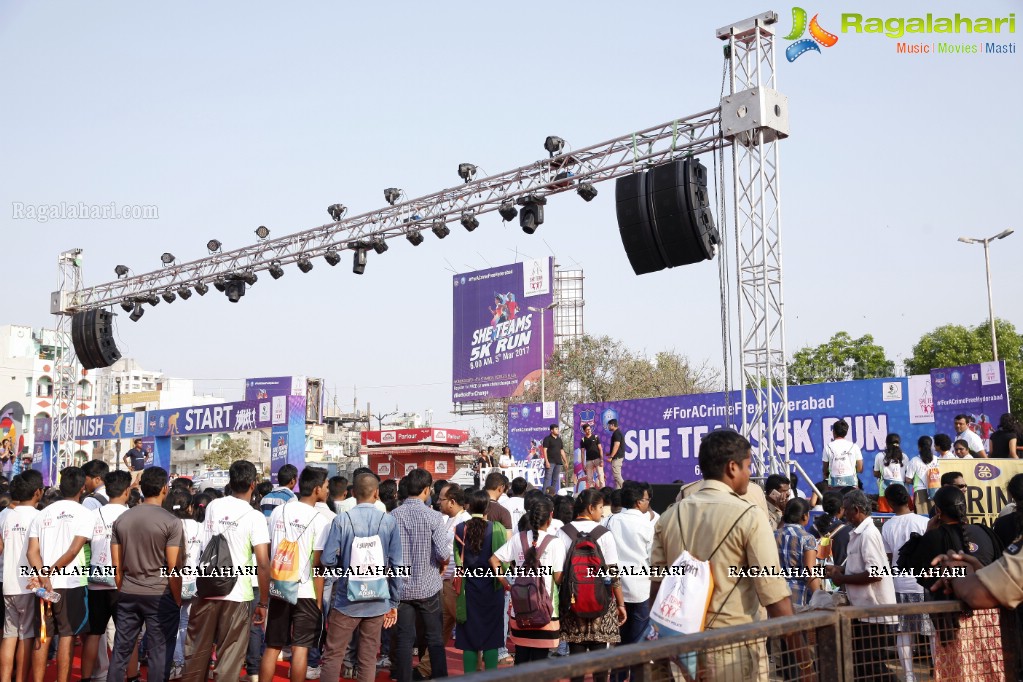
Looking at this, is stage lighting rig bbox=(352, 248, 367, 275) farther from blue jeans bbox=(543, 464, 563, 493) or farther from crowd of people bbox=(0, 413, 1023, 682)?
crowd of people bbox=(0, 413, 1023, 682)

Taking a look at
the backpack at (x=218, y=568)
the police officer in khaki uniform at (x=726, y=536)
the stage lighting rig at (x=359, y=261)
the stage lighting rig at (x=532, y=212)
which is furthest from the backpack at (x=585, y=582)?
the stage lighting rig at (x=359, y=261)

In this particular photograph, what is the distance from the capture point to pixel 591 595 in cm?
630

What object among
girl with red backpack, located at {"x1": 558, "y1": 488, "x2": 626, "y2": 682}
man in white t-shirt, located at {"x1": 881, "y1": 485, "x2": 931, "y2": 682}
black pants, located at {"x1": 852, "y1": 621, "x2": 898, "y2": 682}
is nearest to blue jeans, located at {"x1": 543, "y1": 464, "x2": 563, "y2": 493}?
man in white t-shirt, located at {"x1": 881, "y1": 485, "x2": 931, "y2": 682}

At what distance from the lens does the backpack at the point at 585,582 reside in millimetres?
6301

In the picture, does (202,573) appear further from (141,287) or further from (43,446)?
(43,446)

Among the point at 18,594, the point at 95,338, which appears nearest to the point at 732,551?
the point at 18,594

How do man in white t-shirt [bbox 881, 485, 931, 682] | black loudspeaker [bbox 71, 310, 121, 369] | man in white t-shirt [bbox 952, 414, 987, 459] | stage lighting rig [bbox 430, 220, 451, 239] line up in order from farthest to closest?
black loudspeaker [bbox 71, 310, 121, 369], stage lighting rig [bbox 430, 220, 451, 239], man in white t-shirt [bbox 952, 414, 987, 459], man in white t-shirt [bbox 881, 485, 931, 682]

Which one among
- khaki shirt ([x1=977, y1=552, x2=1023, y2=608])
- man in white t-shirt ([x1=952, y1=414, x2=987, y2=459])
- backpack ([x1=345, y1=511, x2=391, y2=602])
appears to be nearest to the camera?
khaki shirt ([x1=977, y1=552, x2=1023, y2=608])

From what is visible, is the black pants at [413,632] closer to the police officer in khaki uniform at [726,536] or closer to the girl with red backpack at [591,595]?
the girl with red backpack at [591,595]

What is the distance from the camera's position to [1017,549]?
3.25 meters

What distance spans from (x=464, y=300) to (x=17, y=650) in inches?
1610

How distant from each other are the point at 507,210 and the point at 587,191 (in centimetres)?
162

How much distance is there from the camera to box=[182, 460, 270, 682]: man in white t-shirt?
6.31 m

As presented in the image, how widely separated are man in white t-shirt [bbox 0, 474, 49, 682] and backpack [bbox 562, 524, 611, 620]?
393 cm
